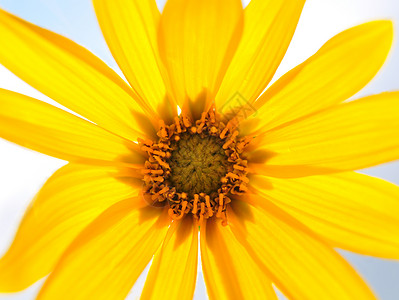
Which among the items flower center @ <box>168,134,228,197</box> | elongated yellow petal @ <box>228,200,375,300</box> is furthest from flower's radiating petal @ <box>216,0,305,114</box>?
elongated yellow petal @ <box>228,200,375,300</box>

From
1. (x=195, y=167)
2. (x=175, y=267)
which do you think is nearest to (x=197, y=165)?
(x=195, y=167)

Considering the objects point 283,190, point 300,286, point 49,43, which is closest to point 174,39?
point 49,43

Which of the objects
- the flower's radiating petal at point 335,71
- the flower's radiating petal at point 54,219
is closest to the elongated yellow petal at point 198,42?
the flower's radiating petal at point 335,71

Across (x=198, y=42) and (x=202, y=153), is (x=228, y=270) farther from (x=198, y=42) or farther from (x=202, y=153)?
(x=198, y=42)

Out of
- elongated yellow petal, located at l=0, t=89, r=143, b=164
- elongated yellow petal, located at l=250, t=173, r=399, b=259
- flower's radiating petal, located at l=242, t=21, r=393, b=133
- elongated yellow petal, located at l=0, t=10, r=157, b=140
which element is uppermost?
flower's radiating petal, located at l=242, t=21, r=393, b=133

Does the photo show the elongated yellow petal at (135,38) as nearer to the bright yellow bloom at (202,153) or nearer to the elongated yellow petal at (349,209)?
the bright yellow bloom at (202,153)

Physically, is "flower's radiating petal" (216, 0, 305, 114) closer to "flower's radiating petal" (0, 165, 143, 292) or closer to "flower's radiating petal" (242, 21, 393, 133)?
"flower's radiating petal" (242, 21, 393, 133)
